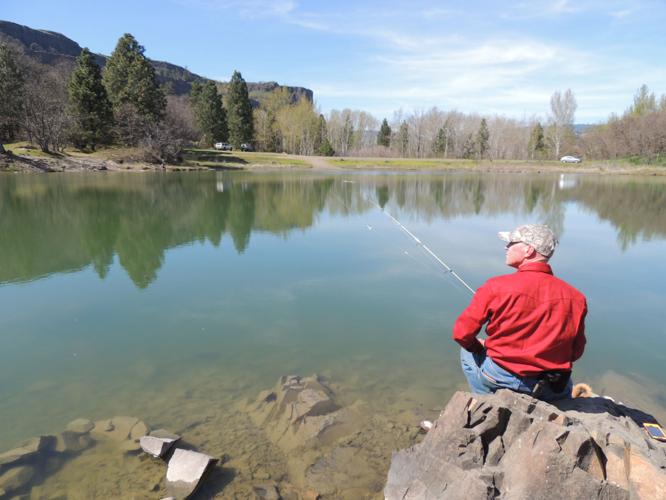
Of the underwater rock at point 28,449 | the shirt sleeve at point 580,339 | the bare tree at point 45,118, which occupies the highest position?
the bare tree at point 45,118

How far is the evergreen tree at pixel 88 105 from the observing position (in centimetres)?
4838

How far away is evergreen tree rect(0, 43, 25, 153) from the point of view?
147 ft

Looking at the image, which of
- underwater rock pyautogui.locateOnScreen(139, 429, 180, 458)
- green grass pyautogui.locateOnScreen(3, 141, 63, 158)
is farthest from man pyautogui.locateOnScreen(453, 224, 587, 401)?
green grass pyautogui.locateOnScreen(3, 141, 63, 158)

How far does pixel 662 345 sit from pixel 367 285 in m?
4.89

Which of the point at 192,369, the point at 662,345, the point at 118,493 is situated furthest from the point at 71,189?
the point at 662,345

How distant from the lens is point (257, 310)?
7719mm

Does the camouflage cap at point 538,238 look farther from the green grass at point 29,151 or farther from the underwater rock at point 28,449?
the green grass at point 29,151

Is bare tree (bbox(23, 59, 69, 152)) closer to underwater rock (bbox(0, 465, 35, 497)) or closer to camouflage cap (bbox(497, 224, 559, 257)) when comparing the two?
underwater rock (bbox(0, 465, 35, 497))

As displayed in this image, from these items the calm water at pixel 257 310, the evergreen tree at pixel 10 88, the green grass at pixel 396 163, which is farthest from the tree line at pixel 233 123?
the calm water at pixel 257 310

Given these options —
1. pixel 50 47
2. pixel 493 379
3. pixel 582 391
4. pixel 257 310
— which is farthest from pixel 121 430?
pixel 50 47

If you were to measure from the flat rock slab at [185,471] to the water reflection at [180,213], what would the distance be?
231 inches

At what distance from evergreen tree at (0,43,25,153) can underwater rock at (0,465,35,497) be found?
5187cm

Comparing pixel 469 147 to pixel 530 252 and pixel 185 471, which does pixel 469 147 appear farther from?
pixel 185 471

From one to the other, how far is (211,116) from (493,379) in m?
71.2
